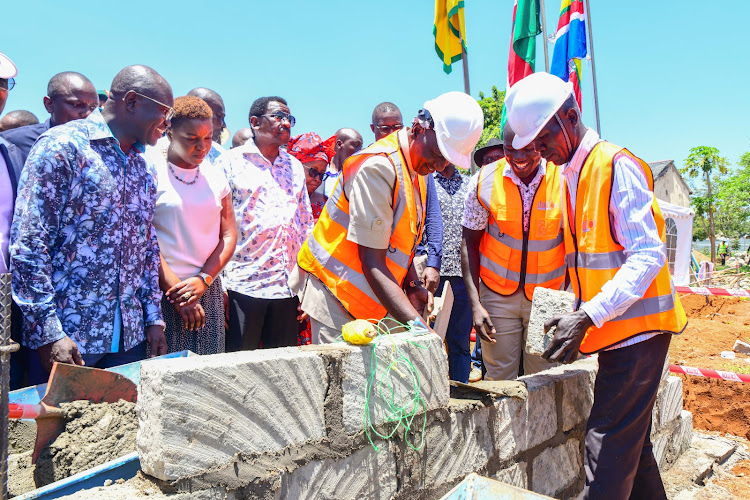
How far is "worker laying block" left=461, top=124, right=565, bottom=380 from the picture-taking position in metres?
3.50

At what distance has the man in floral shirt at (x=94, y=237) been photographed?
2.36m

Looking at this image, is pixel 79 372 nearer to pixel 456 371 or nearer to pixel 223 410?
pixel 223 410

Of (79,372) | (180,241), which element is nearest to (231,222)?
(180,241)

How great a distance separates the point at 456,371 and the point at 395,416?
7.90ft

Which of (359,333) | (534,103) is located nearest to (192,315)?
(359,333)

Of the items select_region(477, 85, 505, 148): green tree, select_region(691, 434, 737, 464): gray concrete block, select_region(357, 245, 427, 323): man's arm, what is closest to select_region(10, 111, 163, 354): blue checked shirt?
select_region(357, 245, 427, 323): man's arm

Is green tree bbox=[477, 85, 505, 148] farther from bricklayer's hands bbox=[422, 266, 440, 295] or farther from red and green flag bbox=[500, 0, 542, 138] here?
bricklayer's hands bbox=[422, 266, 440, 295]

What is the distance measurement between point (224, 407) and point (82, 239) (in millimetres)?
1256

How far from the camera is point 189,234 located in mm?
3332

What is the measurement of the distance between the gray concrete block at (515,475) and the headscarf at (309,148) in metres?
3.31

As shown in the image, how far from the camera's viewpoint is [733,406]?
5930mm

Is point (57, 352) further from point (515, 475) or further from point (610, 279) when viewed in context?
point (610, 279)

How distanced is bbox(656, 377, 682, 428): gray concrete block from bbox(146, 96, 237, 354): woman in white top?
3.03 metres

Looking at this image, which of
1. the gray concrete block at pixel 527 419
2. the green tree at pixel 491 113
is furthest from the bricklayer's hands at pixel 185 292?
the green tree at pixel 491 113
